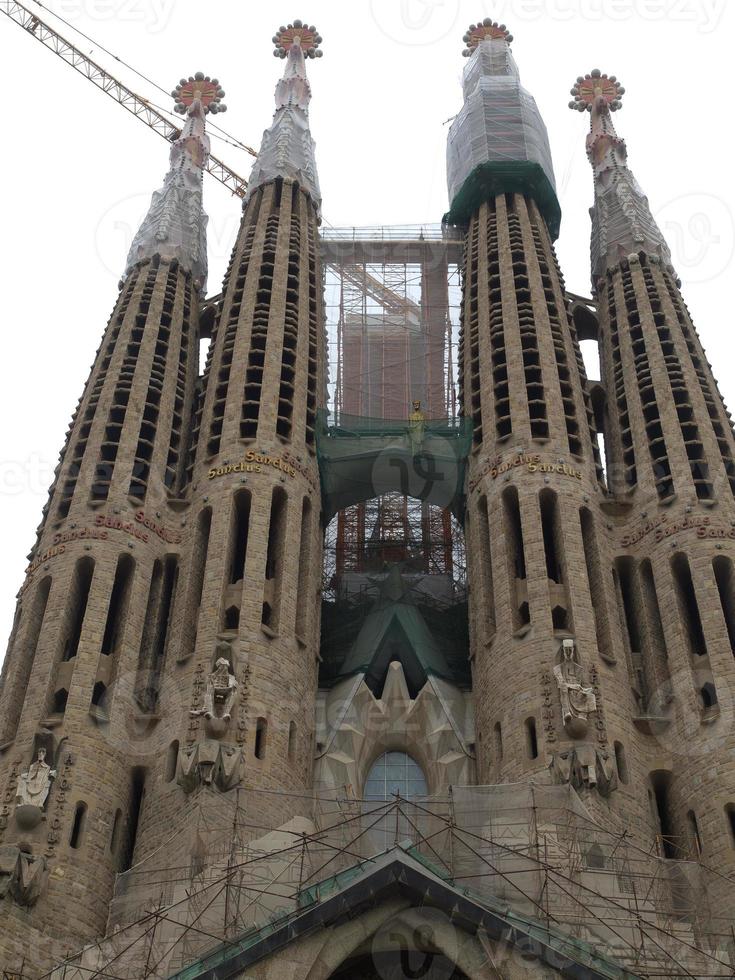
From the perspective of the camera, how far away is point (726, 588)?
134 feet

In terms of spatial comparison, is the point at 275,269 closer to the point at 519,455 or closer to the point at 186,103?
the point at 519,455

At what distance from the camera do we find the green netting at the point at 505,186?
56.8m

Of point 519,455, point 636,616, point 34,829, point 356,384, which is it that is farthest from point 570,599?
point 356,384

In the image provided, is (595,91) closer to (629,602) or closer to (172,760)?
(629,602)

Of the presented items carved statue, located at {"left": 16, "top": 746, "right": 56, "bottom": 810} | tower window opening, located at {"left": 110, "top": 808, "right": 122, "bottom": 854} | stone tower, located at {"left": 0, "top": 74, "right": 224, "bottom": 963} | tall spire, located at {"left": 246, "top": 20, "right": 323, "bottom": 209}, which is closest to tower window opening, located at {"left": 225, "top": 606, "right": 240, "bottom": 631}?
stone tower, located at {"left": 0, "top": 74, "right": 224, "bottom": 963}

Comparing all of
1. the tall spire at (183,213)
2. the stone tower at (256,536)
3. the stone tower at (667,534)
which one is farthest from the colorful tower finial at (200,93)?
the stone tower at (667,534)

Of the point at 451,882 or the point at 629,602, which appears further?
the point at 629,602

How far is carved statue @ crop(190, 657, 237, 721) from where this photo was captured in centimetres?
3706

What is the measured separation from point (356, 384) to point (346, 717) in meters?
19.7

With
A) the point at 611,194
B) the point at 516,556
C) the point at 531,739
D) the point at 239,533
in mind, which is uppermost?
the point at 611,194

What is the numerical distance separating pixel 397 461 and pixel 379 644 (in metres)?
6.84

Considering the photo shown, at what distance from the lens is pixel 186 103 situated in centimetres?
6675

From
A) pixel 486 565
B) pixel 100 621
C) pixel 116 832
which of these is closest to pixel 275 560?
pixel 100 621

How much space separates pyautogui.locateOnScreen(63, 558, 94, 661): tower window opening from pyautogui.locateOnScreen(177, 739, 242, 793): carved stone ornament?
16.9ft
